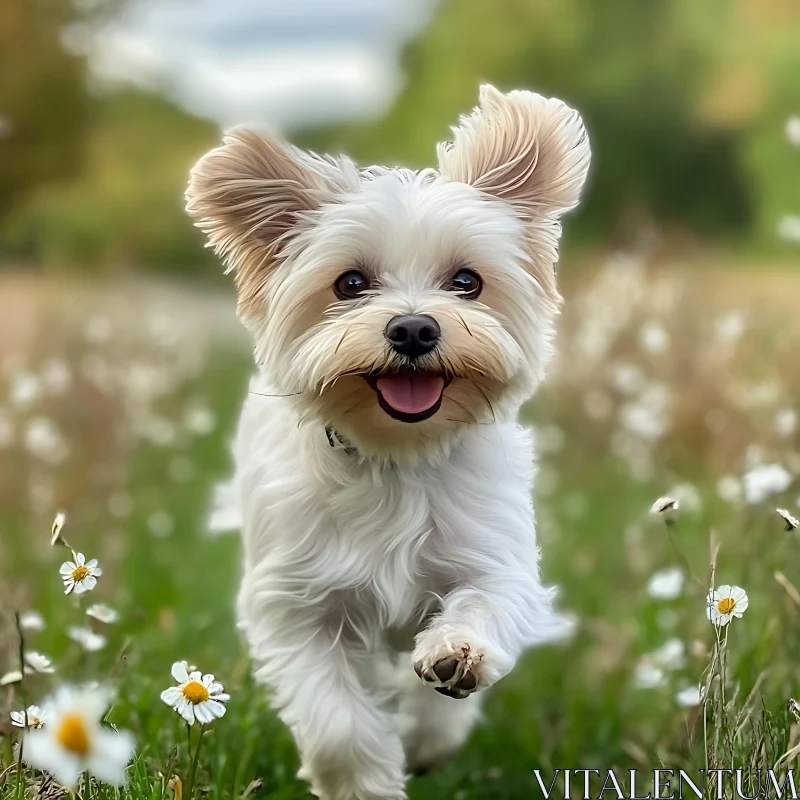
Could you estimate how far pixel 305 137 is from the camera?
14.5 meters

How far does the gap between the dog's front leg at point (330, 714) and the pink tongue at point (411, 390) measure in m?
0.77

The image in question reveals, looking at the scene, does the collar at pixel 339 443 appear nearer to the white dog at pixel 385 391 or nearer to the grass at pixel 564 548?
the white dog at pixel 385 391

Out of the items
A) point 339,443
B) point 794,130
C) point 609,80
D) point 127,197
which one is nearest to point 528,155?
point 339,443

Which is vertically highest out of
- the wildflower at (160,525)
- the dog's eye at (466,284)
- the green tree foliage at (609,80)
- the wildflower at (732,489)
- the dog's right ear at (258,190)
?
the green tree foliage at (609,80)

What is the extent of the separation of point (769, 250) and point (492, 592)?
11.1 metres

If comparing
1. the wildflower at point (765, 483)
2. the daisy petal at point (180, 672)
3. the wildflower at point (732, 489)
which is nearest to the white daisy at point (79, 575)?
the daisy petal at point (180, 672)

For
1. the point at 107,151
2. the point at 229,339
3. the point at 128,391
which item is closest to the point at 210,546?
the point at 128,391

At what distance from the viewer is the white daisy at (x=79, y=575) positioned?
2.72 metres

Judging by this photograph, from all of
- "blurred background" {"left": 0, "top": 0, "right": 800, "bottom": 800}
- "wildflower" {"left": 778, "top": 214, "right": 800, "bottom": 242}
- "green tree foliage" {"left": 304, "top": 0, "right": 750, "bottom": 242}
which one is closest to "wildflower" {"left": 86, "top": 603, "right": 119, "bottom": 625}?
"blurred background" {"left": 0, "top": 0, "right": 800, "bottom": 800}

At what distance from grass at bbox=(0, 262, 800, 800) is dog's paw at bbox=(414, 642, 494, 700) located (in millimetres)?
636

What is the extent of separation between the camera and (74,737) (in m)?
1.97

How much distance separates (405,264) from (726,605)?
123cm

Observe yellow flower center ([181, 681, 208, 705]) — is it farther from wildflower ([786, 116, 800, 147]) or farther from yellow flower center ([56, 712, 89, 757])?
wildflower ([786, 116, 800, 147])

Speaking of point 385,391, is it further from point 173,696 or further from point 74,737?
point 74,737
